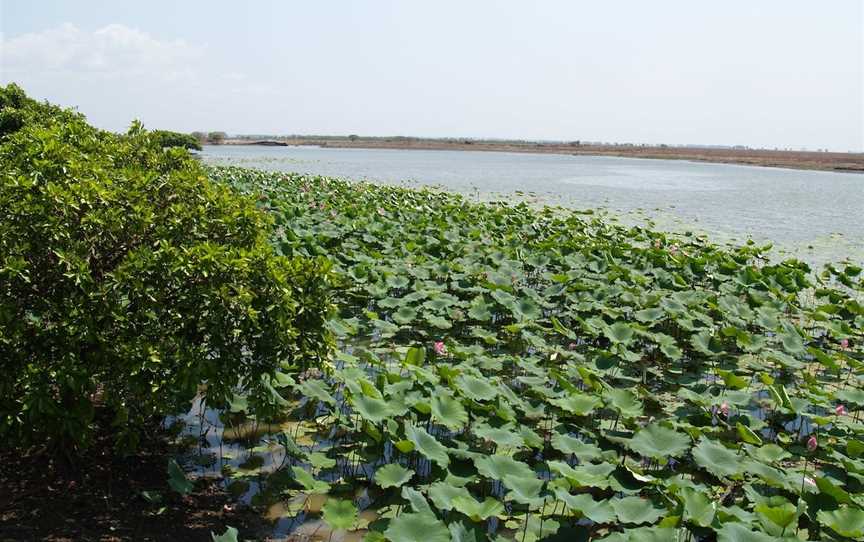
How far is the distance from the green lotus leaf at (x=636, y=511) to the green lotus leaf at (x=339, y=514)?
135 cm

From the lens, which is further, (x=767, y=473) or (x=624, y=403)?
(x=624, y=403)

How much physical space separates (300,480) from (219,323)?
0.98 meters

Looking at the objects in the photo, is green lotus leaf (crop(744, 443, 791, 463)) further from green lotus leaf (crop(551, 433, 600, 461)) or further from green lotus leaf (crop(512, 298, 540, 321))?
green lotus leaf (crop(512, 298, 540, 321))

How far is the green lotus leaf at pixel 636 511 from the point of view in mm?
3275

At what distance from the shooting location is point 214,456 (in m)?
4.33

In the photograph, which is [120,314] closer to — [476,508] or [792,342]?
[476,508]

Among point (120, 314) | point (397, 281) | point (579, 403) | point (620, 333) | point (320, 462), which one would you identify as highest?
point (120, 314)

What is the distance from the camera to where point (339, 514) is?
3.25 m

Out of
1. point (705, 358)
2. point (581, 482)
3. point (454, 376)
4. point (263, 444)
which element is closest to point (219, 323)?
point (263, 444)

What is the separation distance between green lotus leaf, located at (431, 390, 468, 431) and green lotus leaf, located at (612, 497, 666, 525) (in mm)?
1084

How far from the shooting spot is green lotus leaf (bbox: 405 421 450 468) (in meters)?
3.64

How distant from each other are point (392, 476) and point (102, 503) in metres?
1.65

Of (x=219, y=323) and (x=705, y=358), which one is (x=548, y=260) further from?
(x=219, y=323)

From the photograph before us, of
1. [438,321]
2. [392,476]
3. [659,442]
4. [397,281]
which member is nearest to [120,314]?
[392,476]
